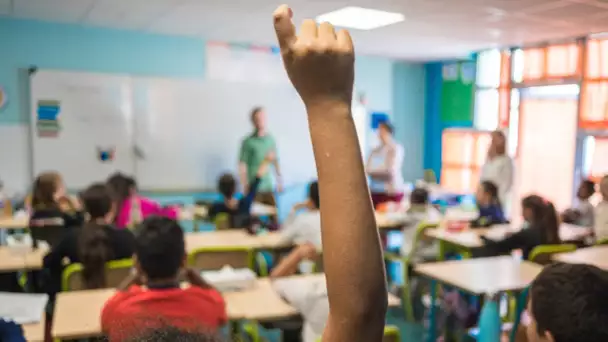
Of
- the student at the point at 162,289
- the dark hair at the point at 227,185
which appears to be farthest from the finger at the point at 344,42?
the dark hair at the point at 227,185

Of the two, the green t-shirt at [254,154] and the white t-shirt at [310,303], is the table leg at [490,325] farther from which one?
the green t-shirt at [254,154]

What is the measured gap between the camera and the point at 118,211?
407 cm

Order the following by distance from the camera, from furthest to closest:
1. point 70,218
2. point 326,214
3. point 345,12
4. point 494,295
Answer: point 345,12, point 70,218, point 494,295, point 326,214

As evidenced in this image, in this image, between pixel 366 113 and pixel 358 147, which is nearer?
pixel 358 147

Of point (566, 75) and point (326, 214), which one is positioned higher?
point (566, 75)

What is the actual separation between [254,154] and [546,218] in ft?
10.9

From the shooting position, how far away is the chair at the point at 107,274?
276cm

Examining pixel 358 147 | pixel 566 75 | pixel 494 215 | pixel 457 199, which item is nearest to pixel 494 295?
pixel 494 215

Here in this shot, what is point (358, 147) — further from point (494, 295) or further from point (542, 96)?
point (542, 96)

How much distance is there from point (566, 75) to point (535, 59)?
493 mm

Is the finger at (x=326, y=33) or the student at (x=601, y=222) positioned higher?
the finger at (x=326, y=33)

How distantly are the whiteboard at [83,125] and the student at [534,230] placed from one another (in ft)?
13.7

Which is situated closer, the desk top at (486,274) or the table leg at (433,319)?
the desk top at (486,274)

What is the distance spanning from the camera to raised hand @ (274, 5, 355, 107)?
2.17 ft
